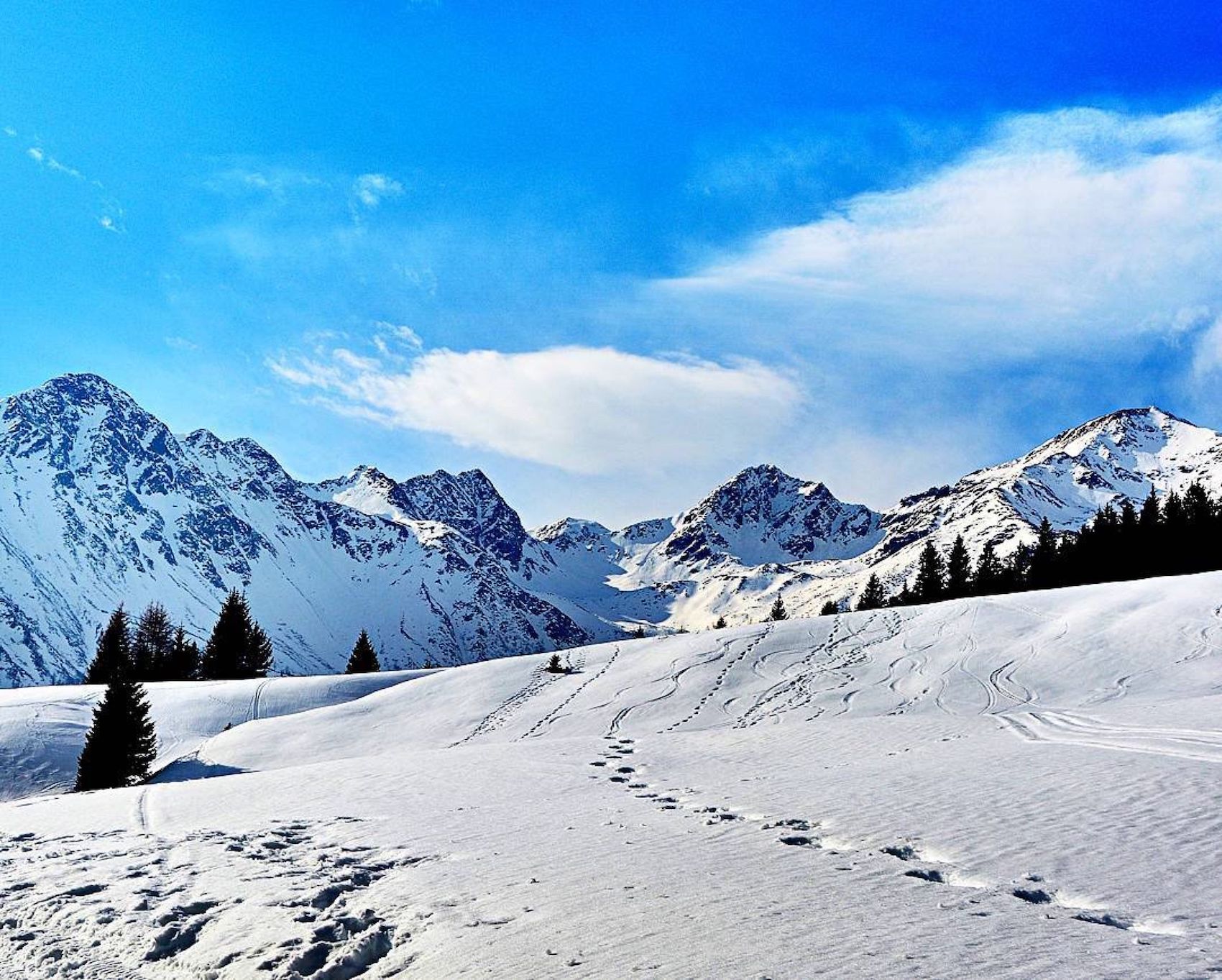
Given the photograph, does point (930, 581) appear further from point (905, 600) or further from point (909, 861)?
point (909, 861)

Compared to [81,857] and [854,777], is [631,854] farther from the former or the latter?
[81,857]

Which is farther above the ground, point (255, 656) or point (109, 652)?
point (109, 652)


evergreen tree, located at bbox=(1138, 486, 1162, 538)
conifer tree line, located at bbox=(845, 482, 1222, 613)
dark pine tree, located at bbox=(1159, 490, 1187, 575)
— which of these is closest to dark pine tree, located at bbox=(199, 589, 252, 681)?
conifer tree line, located at bbox=(845, 482, 1222, 613)

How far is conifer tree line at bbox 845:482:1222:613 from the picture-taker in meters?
61.4

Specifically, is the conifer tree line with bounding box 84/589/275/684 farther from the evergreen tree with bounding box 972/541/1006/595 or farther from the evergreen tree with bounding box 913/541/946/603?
the evergreen tree with bounding box 972/541/1006/595

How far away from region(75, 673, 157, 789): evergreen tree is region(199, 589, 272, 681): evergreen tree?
2783 cm

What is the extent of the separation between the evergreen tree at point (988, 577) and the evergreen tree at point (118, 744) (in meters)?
64.8

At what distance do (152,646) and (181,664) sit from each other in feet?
36.3

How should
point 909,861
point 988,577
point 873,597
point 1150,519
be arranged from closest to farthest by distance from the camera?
1. point 909,861
2. point 1150,519
3. point 988,577
4. point 873,597

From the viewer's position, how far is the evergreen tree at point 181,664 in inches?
2493

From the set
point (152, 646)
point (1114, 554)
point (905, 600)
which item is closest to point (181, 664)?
point (152, 646)

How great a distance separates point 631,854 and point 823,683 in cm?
2510

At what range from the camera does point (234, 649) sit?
212ft

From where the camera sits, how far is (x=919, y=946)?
612 cm
